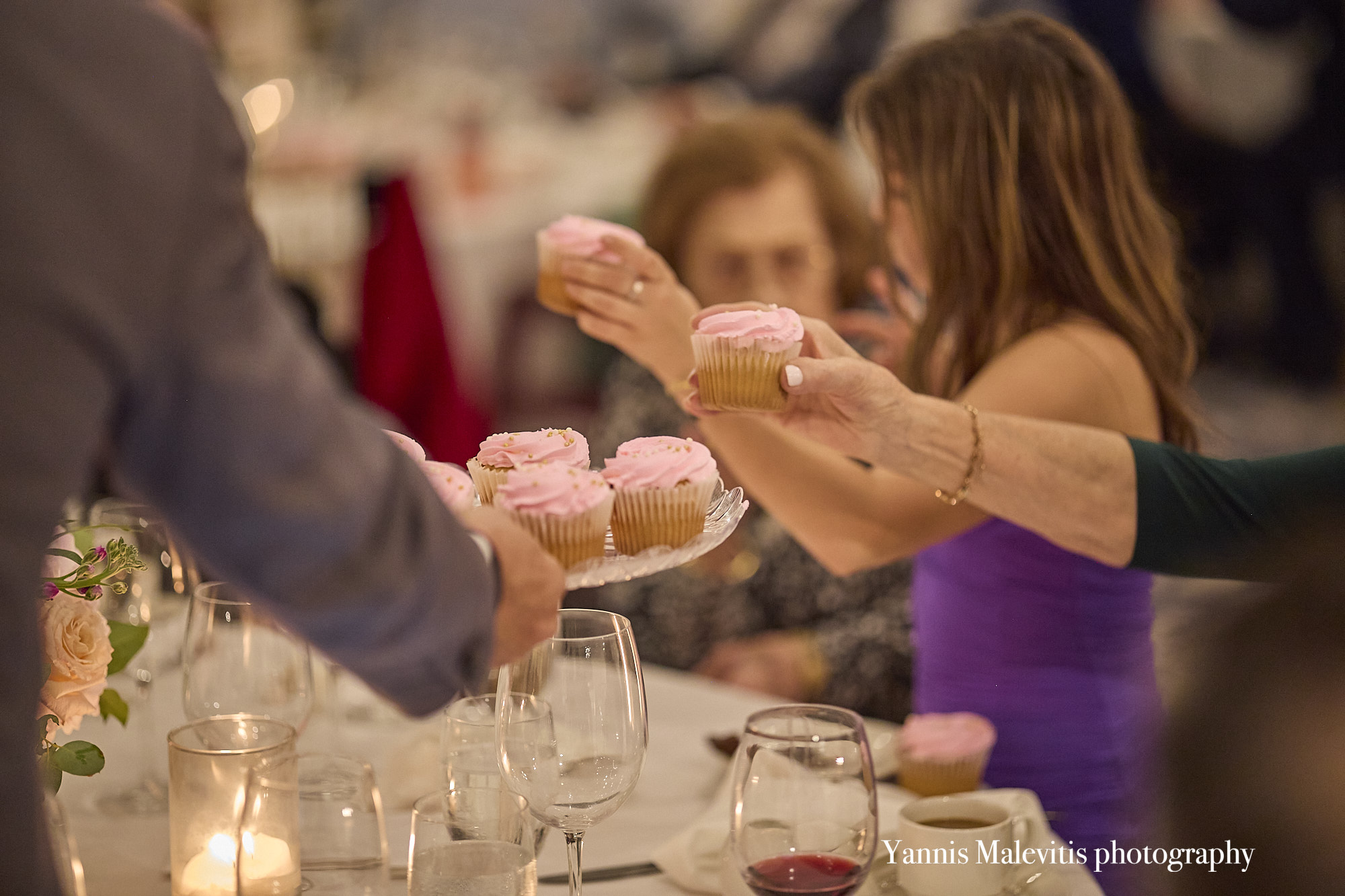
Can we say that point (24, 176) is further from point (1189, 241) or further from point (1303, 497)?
point (1189, 241)

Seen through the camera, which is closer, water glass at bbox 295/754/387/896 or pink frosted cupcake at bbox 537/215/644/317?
water glass at bbox 295/754/387/896

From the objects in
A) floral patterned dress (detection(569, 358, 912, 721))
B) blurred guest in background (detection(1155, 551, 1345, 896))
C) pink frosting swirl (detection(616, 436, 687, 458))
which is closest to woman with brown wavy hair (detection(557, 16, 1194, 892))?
pink frosting swirl (detection(616, 436, 687, 458))

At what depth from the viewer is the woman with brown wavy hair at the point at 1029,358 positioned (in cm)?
187

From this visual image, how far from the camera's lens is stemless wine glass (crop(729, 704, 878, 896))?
106cm

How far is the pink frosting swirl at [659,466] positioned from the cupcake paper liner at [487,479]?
4.0 inches

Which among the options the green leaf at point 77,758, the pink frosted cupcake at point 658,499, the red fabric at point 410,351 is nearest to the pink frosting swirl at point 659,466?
the pink frosted cupcake at point 658,499

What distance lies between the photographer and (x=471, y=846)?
107cm

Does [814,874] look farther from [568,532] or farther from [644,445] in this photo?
[644,445]

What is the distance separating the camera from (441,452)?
368 centimetres

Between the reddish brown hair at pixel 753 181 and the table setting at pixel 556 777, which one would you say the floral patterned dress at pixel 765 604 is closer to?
the reddish brown hair at pixel 753 181

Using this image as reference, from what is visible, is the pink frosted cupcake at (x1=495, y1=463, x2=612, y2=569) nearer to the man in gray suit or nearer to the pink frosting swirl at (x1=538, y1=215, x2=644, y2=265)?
the man in gray suit

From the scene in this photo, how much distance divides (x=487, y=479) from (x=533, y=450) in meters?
0.06

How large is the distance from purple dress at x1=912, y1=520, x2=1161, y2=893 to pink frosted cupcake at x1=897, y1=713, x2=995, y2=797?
38 centimetres

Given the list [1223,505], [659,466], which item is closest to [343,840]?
[659,466]
